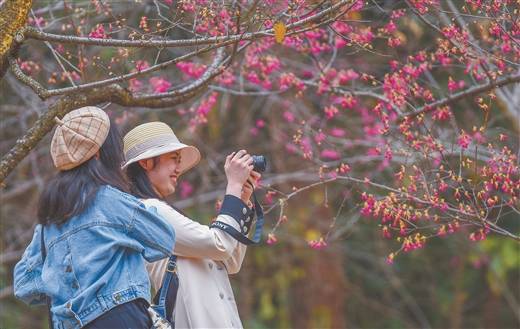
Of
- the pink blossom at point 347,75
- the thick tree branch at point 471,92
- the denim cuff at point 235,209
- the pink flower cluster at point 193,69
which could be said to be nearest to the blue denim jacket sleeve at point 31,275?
the denim cuff at point 235,209

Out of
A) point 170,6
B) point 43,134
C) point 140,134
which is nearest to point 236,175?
point 140,134

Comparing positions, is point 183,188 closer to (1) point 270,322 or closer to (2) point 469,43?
(1) point 270,322

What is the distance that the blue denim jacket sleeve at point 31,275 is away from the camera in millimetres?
3365

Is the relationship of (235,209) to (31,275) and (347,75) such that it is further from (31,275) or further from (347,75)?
(347,75)

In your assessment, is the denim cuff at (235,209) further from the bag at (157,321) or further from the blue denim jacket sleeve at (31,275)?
the blue denim jacket sleeve at (31,275)

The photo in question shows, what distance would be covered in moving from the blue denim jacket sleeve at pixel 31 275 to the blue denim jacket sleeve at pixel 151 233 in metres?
0.39

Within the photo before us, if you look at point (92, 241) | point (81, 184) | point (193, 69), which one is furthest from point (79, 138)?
point (193, 69)

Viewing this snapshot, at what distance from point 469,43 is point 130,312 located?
2521 mm

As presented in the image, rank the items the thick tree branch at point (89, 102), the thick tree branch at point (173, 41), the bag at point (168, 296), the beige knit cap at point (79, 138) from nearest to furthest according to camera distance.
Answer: the beige knit cap at point (79, 138) → the bag at point (168, 296) → the thick tree branch at point (173, 41) → the thick tree branch at point (89, 102)

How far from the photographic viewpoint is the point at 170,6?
4.92 metres

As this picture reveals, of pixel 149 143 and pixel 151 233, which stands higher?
pixel 149 143

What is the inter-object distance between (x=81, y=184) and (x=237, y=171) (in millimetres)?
643

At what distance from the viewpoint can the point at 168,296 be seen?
3.51 metres

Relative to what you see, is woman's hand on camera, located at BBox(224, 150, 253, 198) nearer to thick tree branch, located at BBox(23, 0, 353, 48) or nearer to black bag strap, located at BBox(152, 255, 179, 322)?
black bag strap, located at BBox(152, 255, 179, 322)
